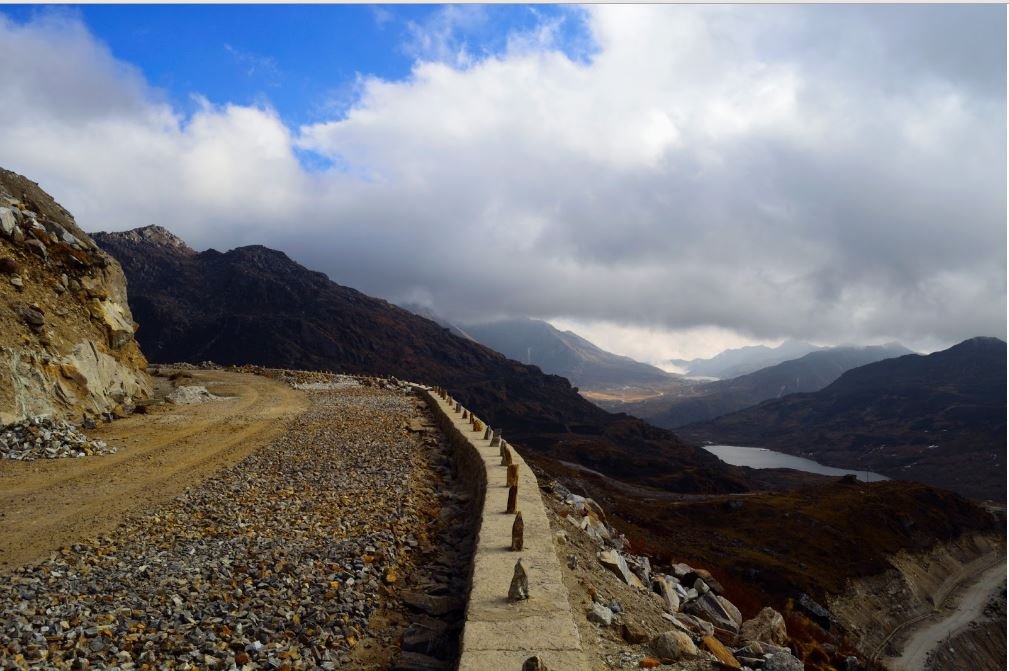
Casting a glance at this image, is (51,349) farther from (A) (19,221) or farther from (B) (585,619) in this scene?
(B) (585,619)

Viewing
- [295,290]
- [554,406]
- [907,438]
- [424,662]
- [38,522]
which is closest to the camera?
[424,662]

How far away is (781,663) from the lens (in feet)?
24.1

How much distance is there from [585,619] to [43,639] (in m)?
5.99

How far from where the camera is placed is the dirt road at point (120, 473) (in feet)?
31.9

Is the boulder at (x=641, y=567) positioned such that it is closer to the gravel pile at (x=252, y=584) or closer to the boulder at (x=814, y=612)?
the gravel pile at (x=252, y=584)

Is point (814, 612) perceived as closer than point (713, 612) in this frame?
No

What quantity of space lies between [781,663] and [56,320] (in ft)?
79.4

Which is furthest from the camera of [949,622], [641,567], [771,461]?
[771,461]

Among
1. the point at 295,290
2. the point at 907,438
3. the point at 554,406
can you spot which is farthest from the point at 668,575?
the point at 907,438

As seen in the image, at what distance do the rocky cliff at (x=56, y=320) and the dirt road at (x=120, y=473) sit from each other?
179 centimetres

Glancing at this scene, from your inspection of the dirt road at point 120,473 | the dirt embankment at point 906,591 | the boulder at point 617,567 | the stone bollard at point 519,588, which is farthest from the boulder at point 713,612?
the dirt embankment at point 906,591

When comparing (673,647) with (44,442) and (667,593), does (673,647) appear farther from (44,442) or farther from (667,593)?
(44,442)

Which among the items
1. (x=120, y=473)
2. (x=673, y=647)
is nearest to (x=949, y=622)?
(x=673, y=647)

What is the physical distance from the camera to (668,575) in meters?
15.0
